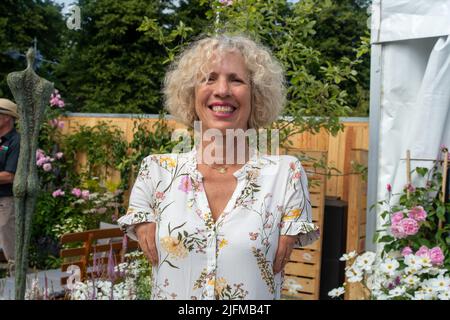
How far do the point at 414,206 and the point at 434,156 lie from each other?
0.25m

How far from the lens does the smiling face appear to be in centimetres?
134

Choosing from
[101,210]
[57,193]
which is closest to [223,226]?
[101,210]

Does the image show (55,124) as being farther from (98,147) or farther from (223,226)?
(223,226)

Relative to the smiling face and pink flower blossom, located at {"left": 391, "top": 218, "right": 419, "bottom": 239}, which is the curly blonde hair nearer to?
the smiling face

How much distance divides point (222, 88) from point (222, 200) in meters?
0.28

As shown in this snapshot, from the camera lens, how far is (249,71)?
1.40 m

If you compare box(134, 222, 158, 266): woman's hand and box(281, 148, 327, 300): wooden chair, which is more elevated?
box(134, 222, 158, 266): woman's hand

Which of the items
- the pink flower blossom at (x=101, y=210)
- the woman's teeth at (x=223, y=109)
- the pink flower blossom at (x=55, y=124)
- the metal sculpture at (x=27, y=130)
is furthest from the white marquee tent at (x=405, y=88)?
the pink flower blossom at (x=55, y=124)

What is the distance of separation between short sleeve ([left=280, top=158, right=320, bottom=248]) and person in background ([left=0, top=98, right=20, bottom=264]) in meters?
2.63

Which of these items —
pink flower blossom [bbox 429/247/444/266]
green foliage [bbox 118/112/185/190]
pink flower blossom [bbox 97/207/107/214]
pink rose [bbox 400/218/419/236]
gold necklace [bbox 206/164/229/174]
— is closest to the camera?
gold necklace [bbox 206/164/229/174]

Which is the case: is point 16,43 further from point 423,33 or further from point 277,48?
point 423,33

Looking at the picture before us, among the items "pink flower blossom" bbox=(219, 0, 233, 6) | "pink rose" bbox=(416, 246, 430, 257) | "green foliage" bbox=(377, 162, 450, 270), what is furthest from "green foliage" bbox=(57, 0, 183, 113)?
"pink rose" bbox=(416, 246, 430, 257)

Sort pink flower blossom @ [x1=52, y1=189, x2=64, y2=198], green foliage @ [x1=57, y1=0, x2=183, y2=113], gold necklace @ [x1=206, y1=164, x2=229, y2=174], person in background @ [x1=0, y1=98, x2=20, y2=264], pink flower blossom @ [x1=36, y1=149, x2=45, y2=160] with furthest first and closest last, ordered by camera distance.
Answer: green foliage @ [x1=57, y1=0, x2=183, y2=113]
pink flower blossom @ [x1=36, y1=149, x2=45, y2=160]
pink flower blossom @ [x1=52, y1=189, x2=64, y2=198]
person in background @ [x1=0, y1=98, x2=20, y2=264]
gold necklace @ [x1=206, y1=164, x2=229, y2=174]

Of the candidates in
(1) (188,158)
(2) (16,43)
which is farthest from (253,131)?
(2) (16,43)
